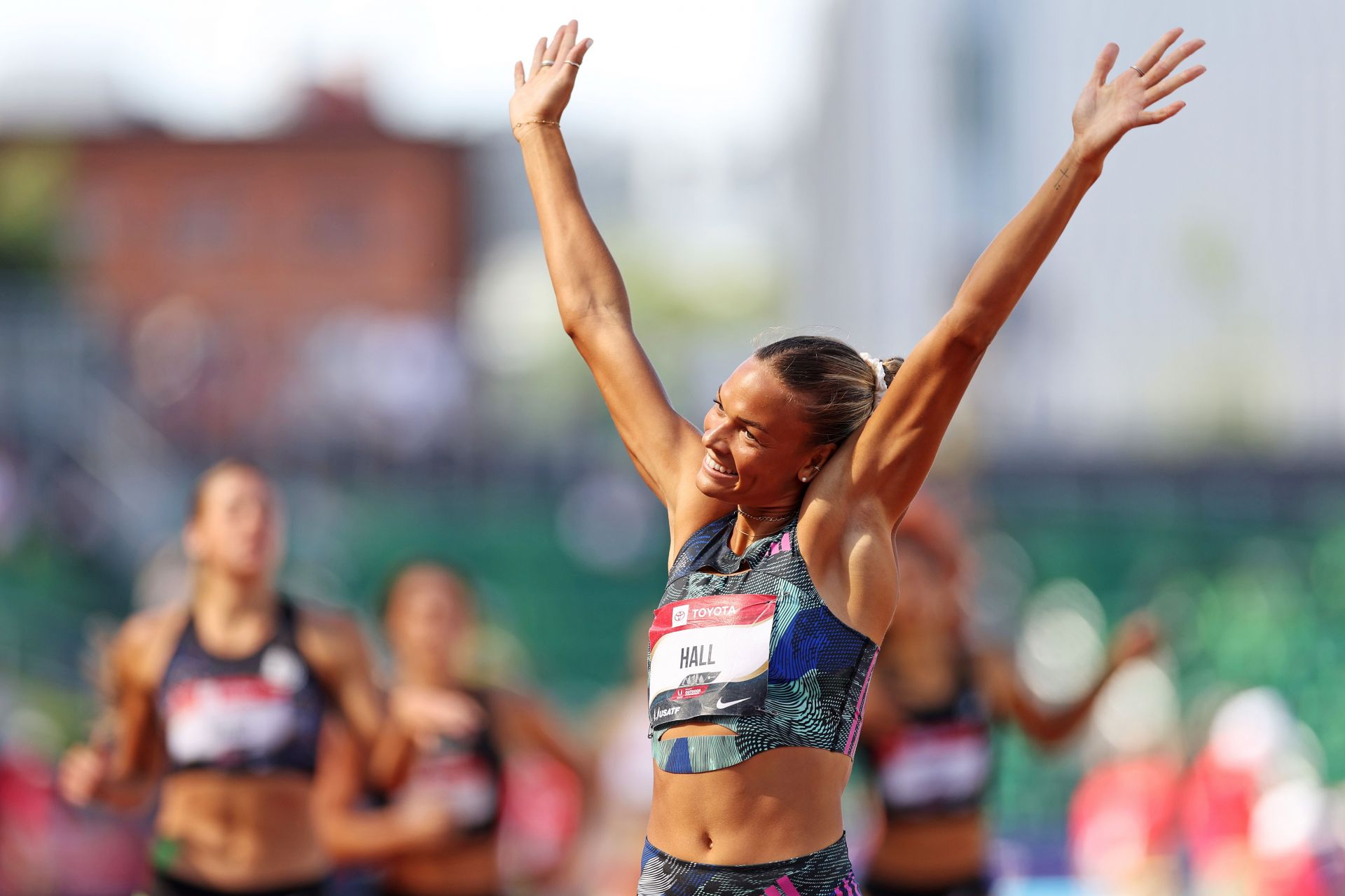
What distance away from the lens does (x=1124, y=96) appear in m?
2.68

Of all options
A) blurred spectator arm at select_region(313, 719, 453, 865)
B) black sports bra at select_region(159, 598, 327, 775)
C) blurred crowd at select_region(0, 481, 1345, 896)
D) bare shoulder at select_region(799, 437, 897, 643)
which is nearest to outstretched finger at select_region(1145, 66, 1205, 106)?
bare shoulder at select_region(799, 437, 897, 643)

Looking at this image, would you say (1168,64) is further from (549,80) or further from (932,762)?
(932,762)

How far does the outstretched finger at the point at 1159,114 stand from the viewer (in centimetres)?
261

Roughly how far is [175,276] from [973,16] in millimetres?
24317

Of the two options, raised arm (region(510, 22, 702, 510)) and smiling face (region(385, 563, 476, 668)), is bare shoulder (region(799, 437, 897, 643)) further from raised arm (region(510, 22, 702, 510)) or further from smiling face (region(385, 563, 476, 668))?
smiling face (region(385, 563, 476, 668))

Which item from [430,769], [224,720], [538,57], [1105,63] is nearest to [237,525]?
[224,720]

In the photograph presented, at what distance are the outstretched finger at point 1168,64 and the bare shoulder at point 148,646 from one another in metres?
3.61

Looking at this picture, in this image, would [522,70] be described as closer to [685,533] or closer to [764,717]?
[685,533]

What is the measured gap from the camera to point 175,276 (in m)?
46.8

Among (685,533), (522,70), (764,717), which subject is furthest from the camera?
(522,70)

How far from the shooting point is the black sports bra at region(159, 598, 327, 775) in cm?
499

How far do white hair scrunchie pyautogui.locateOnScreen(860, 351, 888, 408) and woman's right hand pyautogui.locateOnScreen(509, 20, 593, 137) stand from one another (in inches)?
31.6

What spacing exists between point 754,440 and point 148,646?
3.13 metres

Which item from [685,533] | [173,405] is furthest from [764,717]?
[173,405]
